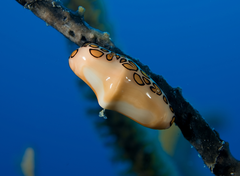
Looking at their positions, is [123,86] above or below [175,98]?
below

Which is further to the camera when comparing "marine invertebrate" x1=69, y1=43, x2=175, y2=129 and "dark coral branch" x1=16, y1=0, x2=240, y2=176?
Result: "dark coral branch" x1=16, y1=0, x2=240, y2=176

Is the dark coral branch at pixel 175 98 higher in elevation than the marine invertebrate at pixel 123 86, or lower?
higher

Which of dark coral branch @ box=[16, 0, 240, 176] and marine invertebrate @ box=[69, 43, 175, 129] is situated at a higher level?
dark coral branch @ box=[16, 0, 240, 176]

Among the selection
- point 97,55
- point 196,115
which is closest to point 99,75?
point 97,55

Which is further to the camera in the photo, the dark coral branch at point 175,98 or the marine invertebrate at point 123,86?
the dark coral branch at point 175,98

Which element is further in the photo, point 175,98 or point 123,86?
point 175,98

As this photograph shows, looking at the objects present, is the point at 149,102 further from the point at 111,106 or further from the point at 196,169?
the point at 196,169
